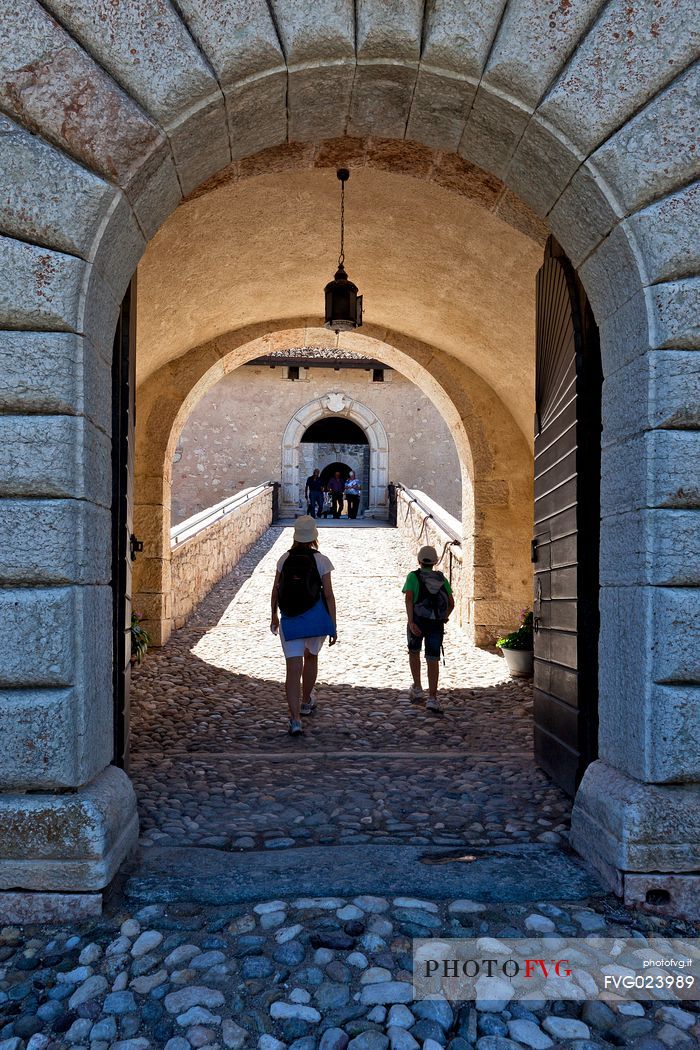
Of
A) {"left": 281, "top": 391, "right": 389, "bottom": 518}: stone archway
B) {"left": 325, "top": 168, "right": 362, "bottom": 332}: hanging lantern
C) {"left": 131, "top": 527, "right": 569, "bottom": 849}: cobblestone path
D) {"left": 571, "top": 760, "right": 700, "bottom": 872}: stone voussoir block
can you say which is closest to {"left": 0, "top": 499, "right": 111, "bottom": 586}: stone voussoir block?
{"left": 131, "top": 527, "right": 569, "bottom": 849}: cobblestone path

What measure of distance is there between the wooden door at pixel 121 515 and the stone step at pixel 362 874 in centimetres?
54

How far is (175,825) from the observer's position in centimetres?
278

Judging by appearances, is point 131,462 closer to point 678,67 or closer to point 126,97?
point 126,97

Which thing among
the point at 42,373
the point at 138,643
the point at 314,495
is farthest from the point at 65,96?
the point at 314,495

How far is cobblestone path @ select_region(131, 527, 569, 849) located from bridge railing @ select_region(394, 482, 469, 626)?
0.60 meters

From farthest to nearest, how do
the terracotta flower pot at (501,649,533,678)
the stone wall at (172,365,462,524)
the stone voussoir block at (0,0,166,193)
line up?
the stone wall at (172,365,462,524) < the terracotta flower pot at (501,649,533,678) < the stone voussoir block at (0,0,166,193)

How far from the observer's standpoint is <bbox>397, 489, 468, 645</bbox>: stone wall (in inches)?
302

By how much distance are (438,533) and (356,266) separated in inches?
186

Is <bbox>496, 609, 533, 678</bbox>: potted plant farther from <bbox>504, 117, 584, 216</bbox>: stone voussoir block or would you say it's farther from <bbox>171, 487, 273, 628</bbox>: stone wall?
<bbox>504, 117, 584, 216</bbox>: stone voussoir block

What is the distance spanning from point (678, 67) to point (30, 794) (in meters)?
2.96

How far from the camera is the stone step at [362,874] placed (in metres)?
2.20

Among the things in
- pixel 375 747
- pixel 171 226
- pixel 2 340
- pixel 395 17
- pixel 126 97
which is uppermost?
pixel 171 226

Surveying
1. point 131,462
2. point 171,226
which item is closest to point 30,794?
point 131,462

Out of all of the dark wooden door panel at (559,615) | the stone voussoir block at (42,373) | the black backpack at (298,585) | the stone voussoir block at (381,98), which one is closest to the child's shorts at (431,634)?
the black backpack at (298,585)
